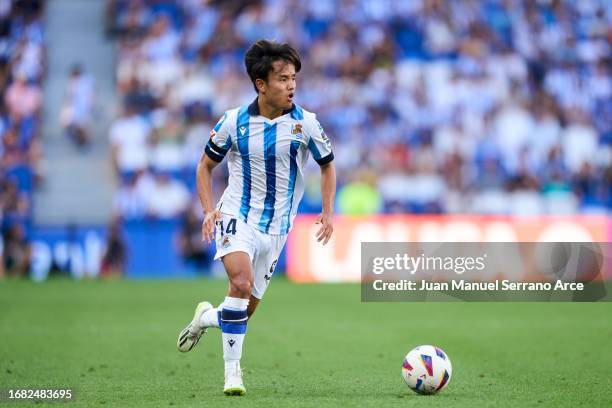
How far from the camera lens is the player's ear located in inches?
310

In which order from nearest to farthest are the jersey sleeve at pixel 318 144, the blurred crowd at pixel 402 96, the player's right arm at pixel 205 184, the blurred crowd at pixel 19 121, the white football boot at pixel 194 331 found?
the player's right arm at pixel 205 184 → the jersey sleeve at pixel 318 144 → the white football boot at pixel 194 331 → the blurred crowd at pixel 19 121 → the blurred crowd at pixel 402 96

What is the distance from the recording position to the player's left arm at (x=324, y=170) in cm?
804

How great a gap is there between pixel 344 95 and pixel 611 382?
692 inches

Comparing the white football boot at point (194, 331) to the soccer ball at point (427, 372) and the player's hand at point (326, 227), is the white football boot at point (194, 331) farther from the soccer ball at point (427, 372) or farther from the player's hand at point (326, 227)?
the soccer ball at point (427, 372)

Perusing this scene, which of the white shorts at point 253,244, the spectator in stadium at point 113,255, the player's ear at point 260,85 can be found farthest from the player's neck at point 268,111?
the spectator in stadium at point 113,255

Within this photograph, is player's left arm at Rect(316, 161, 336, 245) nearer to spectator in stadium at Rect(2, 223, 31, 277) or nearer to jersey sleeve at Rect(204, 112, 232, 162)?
jersey sleeve at Rect(204, 112, 232, 162)

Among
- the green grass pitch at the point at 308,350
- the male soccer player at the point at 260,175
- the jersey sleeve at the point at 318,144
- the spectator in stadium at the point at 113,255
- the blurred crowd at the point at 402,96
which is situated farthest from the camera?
the blurred crowd at the point at 402,96

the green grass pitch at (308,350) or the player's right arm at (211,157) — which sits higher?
the player's right arm at (211,157)

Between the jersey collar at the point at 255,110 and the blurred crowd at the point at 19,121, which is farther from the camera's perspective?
the blurred crowd at the point at 19,121

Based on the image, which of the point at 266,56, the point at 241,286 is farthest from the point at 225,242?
the point at 266,56

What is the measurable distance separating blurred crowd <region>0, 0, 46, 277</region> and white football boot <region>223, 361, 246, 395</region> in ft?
49.4

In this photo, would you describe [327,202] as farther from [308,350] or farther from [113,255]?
[113,255]

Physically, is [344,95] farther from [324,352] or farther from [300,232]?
[324,352]

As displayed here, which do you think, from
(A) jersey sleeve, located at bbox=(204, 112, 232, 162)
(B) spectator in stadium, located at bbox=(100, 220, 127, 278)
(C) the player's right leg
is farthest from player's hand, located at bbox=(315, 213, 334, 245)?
(B) spectator in stadium, located at bbox=(100, 220, 127, 278)
